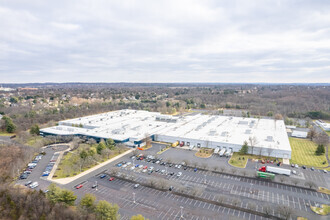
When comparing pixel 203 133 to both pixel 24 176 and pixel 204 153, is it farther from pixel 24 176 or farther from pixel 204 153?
pixel 24 176

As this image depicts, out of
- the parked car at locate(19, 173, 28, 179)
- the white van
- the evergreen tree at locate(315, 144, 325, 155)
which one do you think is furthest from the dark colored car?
the evergreen tree at locate(315, 144, 325, 155)

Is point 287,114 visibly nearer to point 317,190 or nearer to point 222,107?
point 222,107

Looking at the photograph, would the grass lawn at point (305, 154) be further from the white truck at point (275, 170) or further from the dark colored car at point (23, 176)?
the dark colored car at point (23, 176)

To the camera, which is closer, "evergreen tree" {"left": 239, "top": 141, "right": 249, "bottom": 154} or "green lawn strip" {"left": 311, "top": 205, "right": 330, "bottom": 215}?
"green lawn strip" {"left": 311, "top": 205, "right": 330, "bottom": 215}

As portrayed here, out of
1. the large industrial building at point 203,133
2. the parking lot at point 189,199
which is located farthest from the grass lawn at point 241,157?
the parking lot at point 189,199

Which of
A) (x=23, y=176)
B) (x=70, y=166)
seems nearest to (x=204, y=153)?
(x=70, y=166)

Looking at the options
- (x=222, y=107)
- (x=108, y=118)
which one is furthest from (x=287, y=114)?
(x=108, y=118)

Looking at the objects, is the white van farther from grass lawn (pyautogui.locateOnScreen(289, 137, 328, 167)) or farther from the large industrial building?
grass lawn (pyautogui.locateOnScreen(289, 137, 328, 167))
